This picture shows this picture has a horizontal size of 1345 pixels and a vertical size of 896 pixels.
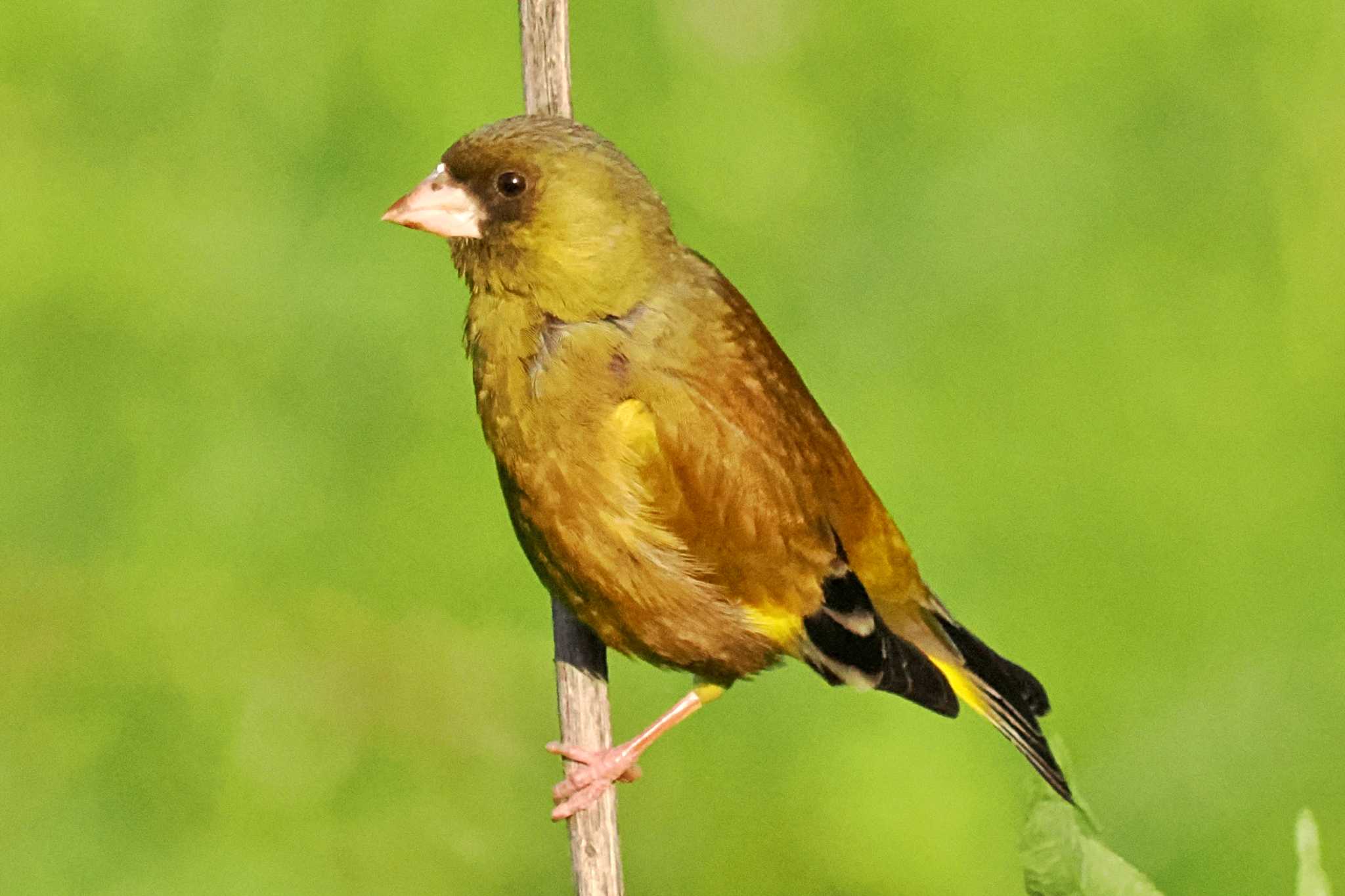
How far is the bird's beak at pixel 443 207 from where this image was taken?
3.38m

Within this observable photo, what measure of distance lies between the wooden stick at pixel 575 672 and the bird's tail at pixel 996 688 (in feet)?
2.35

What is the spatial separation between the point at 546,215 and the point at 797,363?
7.05 ft

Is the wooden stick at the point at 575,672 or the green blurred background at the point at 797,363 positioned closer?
the wooden stick at the point at 575,672

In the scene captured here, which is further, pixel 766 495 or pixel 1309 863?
pixel 766 495

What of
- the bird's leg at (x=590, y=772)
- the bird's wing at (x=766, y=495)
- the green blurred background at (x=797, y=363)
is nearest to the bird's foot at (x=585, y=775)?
the bird's leg at (x=590, y=772)

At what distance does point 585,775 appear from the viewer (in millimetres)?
3658

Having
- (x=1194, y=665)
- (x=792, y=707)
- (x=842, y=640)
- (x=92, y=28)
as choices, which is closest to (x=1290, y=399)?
(x=1194, y=665)

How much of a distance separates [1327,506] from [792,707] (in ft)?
5.02

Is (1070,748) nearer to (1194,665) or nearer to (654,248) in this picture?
(1194,665)

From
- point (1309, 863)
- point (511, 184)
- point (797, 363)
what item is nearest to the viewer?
point (1309, 863)

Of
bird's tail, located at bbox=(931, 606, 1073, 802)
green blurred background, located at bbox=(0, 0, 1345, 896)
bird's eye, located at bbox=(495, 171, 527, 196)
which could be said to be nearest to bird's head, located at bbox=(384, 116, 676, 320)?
bird's eye, located at bbox=(495, 171, 527, 196)

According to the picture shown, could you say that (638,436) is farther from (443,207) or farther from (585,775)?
(585,775)

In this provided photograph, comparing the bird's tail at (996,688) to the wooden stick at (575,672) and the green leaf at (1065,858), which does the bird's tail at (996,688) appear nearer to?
the wooden stick at (575,672)

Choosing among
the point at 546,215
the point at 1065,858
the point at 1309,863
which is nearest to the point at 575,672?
the point at 546,215
